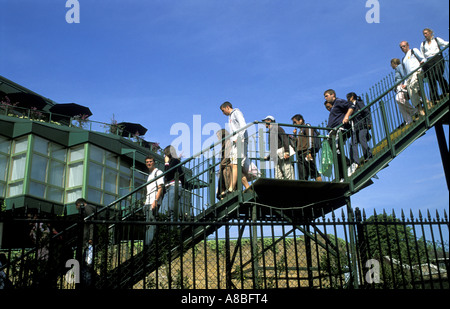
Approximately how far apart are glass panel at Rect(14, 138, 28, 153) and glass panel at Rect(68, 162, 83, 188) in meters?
2.57

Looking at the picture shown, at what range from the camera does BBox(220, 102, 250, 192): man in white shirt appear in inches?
374

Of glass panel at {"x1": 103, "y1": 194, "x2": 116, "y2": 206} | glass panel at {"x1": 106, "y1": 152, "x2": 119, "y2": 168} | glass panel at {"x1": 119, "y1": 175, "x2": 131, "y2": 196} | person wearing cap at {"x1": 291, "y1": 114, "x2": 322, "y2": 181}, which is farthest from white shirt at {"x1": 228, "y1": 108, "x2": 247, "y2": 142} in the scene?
glass panel at {"x1": 106, "y1": 152, "x2": 119, "y2": 168}

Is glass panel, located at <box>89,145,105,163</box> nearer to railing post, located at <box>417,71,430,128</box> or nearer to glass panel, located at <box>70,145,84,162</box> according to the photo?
glass panel, located at <box>70,145,84,162</box>

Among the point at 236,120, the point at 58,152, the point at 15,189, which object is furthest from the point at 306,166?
the point at 58,152

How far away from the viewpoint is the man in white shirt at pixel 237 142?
951 cm

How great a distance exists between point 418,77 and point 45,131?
58.3 feet

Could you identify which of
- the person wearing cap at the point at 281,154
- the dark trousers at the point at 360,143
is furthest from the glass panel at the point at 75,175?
the dark trousers at the point at 360,143

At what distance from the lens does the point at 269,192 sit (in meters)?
9.77

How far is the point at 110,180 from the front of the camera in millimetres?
24656

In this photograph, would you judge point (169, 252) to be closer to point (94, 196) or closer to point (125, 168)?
point (94, 196)

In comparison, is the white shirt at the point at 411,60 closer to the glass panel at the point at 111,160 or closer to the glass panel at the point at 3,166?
the glass panel at the point at 111,160

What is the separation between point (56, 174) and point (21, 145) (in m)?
2.17
